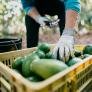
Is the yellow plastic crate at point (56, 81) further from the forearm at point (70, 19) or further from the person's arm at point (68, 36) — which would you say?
the forearm at point (70, 19)

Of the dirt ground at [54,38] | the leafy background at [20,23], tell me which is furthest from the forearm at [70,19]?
the dirt ground at [54,38]

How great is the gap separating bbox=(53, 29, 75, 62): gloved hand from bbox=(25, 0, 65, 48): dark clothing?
744 mm

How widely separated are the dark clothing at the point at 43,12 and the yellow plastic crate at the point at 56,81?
1122mm

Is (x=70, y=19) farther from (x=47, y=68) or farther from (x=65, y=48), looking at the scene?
(x=47, y=68)

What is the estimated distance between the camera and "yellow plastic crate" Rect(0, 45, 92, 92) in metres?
0.89

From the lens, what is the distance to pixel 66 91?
3.61ft

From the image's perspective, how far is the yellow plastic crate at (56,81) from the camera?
886 millimetres

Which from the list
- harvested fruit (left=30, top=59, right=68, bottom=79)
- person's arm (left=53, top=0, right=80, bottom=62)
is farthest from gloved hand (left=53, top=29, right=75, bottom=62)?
harvested fruit (left=30, top=59, right=68, bottom=79)

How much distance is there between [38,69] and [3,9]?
3790mm

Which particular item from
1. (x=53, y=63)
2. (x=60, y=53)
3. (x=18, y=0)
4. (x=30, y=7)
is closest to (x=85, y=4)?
(x=18, y=0)

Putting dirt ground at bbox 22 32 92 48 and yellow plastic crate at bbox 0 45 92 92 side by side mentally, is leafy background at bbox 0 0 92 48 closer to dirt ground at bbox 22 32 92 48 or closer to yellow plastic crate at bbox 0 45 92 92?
dirt ground at bbox 22 32 92 48

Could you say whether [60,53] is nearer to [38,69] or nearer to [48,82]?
[38,69]

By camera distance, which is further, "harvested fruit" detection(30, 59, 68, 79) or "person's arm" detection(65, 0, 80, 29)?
"person's arm" detection(65, 0, 80, 29)

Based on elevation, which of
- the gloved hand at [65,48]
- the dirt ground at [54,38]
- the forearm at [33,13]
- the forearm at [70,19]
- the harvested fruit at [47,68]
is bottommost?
the dirt ground at [54,38]
